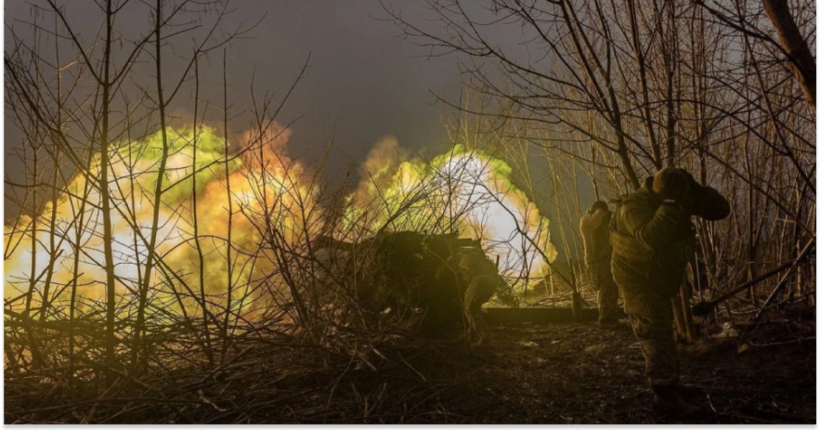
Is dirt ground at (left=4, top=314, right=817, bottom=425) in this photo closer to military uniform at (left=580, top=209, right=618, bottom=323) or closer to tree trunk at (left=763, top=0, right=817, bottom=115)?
military uniform at (left=580, top=209, right=618, bottom=323)

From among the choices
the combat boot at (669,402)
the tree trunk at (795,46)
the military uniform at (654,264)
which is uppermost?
the tree trunk at (795,46)

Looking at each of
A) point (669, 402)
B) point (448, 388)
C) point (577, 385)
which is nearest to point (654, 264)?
point (669, 402)

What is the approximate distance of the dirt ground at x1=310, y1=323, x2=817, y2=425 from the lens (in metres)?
3.62

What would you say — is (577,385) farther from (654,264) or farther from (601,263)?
(601,263)

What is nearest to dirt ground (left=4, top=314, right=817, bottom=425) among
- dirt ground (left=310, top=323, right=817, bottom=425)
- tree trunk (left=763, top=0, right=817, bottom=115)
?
dirt ground (left=310, top=323, right=817, bottom=425)

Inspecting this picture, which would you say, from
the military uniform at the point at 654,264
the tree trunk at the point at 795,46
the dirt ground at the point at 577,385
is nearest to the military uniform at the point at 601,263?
the dirt ground at the point at 577,385

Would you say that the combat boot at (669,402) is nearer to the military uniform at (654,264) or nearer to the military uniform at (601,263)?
the military uniform at (654,264)

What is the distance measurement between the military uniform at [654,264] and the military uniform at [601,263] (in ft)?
8.74

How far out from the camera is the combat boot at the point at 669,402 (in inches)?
136

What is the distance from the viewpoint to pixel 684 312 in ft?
17.0

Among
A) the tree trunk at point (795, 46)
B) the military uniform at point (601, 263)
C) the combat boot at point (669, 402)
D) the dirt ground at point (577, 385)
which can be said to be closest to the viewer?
the tree trunk at point (795, 46)

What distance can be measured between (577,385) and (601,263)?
255 centimetres

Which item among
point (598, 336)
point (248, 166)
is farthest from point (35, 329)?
point (598, 336)

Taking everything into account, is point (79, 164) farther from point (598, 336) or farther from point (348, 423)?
point (598, 336)
